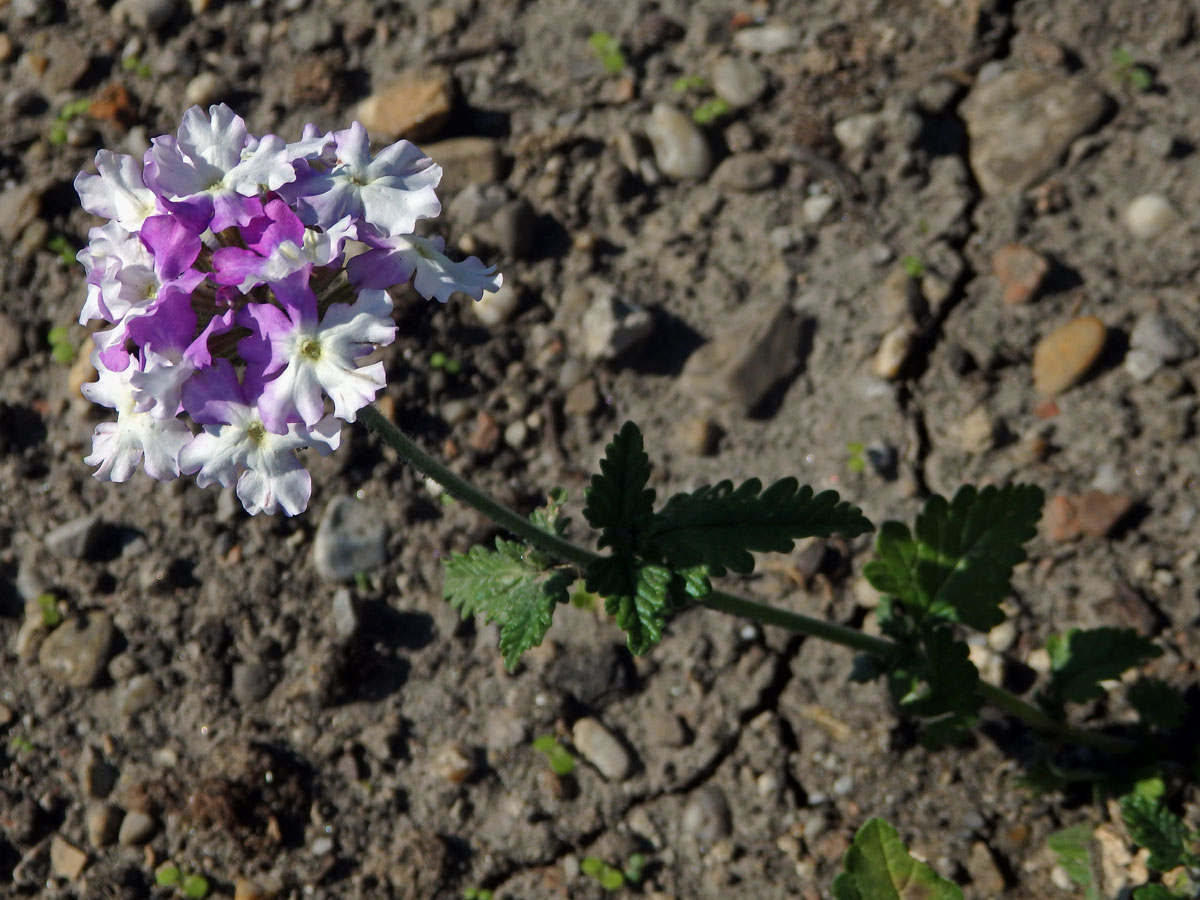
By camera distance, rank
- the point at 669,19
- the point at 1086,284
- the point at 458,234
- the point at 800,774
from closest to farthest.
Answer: the point at 800,774 → the point at 1086,284 → the point at 458,234 → the point at 669,19

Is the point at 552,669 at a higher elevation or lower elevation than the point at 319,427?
lower

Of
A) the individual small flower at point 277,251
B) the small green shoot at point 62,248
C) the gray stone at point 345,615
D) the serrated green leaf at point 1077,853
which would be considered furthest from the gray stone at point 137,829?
the serrated green leaf at point 1077,853

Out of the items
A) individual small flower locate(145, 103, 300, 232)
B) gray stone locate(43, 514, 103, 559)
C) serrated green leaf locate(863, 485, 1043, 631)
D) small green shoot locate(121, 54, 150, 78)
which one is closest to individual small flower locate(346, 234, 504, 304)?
individual small flower locate(145, 103, 300, 232)

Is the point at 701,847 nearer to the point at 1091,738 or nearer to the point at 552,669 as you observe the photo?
the point at 552,669

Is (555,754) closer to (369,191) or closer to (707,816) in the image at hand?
(707,816)

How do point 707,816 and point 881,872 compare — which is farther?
point 707,816

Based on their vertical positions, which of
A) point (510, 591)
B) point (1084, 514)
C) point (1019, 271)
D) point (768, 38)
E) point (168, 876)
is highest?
point (768, 38)

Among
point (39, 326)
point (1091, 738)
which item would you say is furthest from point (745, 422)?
point (39, 326)

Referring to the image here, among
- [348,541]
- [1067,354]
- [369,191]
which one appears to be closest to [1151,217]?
[1067,354]
